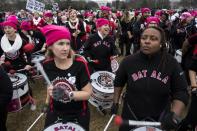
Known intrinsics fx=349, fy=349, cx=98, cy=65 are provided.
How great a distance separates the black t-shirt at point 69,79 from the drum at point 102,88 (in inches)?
107

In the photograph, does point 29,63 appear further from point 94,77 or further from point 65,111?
point 65,111

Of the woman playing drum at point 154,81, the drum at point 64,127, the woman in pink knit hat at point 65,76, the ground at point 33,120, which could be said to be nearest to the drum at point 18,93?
the ground at point 33,120

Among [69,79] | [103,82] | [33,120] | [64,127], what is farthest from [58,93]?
[33,120]

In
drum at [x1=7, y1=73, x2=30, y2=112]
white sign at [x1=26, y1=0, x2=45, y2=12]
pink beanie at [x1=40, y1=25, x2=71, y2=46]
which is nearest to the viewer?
pink beanie at [x1=40, y1=25, x2=71, y2=46]

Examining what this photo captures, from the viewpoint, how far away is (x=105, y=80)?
269 inches

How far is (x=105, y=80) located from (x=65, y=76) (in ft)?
10.0

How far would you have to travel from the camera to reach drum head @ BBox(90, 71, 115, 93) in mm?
6688

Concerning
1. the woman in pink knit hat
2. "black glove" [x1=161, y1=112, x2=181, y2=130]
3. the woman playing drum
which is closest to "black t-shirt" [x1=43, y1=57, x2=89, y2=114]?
the woman in pink knit hat

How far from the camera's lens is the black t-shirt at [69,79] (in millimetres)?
3801

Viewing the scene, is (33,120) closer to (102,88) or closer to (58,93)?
(102,88)

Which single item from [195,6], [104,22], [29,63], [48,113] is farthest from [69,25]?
[195,6]

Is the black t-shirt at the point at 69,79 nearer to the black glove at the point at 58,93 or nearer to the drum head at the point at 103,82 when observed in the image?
the black glove at the point at 58,93

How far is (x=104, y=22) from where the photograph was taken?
8047 mm

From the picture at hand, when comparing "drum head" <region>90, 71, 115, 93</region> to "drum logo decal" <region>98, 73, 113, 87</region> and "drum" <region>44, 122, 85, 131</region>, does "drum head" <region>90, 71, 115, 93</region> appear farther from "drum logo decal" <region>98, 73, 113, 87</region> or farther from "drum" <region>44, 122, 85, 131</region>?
"drum" <region>44, 122, 85, 131</region>
